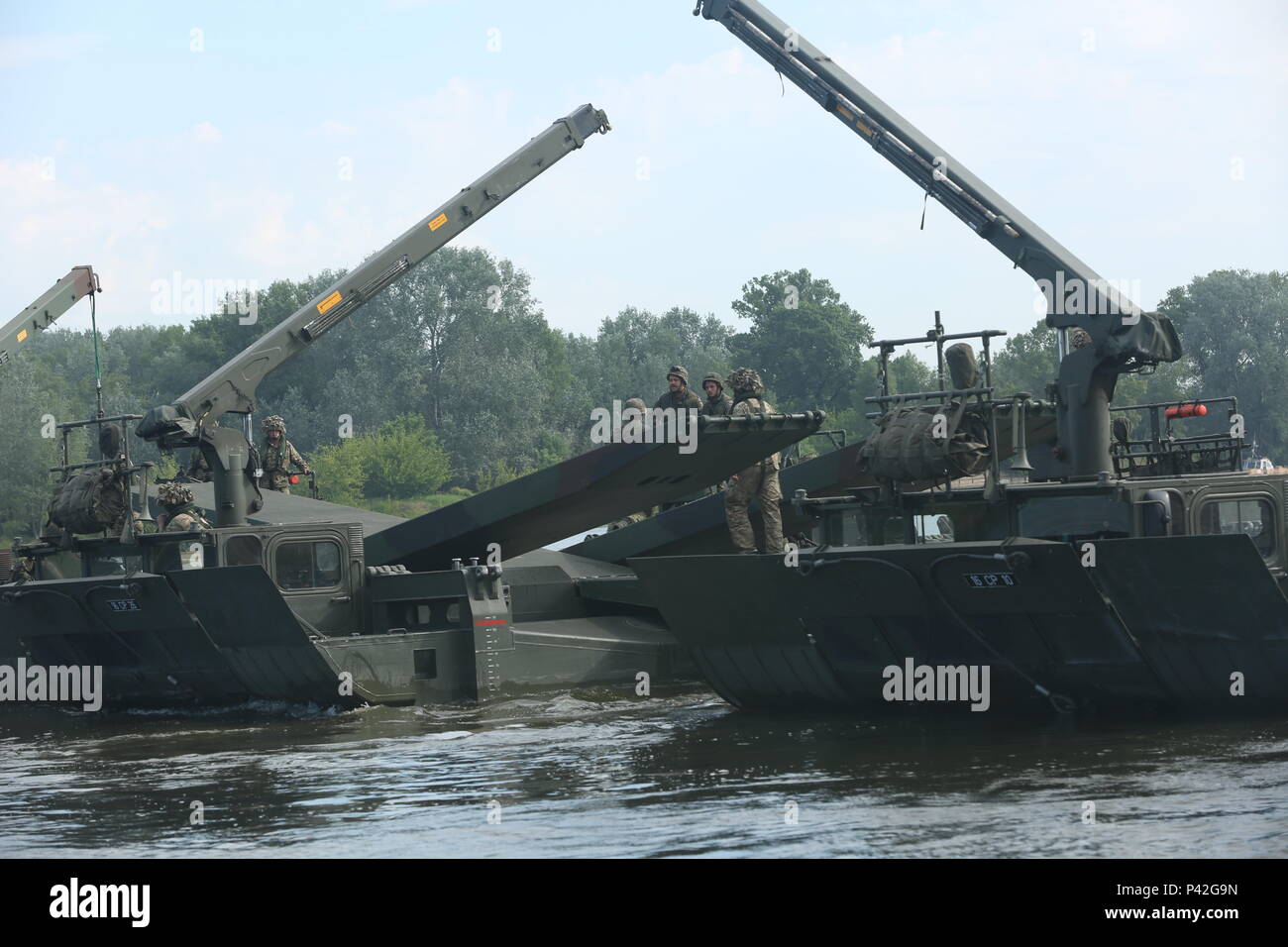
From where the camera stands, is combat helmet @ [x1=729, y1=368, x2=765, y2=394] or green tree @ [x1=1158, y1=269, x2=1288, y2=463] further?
green tree @ [x1=1158, y1=269, x2=1288, y2=463]

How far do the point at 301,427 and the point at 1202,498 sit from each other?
5866 cm

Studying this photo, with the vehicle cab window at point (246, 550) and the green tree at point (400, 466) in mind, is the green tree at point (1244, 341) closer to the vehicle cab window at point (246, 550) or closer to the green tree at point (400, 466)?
the green tree at point (400, 466)

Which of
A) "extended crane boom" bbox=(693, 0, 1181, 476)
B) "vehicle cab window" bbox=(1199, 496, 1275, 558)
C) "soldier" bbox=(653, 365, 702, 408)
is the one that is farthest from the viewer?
"soldier" bbox=(653, 365, 702, 408)

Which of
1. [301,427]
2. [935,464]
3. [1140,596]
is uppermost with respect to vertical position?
[301,427]

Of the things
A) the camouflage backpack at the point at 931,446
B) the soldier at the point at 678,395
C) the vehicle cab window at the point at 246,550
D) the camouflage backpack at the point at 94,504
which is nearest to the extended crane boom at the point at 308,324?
the camouflage backpack at the point at 94,504

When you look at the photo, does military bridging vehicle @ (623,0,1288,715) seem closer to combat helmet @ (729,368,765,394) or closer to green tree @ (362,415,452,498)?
combat helmet @ (729,368,765,394)

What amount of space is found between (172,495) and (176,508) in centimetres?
14

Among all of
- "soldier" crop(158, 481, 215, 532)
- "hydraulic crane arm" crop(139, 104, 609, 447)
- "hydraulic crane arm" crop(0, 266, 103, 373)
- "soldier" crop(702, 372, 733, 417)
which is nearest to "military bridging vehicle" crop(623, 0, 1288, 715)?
"soldier" crop(702, 372, 733, 417)

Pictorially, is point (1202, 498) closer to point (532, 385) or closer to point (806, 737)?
point (806, 737)

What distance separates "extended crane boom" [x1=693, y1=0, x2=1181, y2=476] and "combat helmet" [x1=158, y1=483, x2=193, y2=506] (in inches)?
268

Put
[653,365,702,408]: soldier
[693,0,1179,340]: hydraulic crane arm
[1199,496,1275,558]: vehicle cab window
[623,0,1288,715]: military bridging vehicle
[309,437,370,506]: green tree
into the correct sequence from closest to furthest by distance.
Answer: [623,0,1288,715]: military bridging vehicle < [1199,496,1275,558]: vehicle cab window < [693,0,1179,340]: hydraulic crane arm < [653,365,702,408]: soldier < [309,437,370,506]: green tree

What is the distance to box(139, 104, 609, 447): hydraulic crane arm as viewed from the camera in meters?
16.4

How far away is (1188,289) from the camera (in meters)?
70.4
